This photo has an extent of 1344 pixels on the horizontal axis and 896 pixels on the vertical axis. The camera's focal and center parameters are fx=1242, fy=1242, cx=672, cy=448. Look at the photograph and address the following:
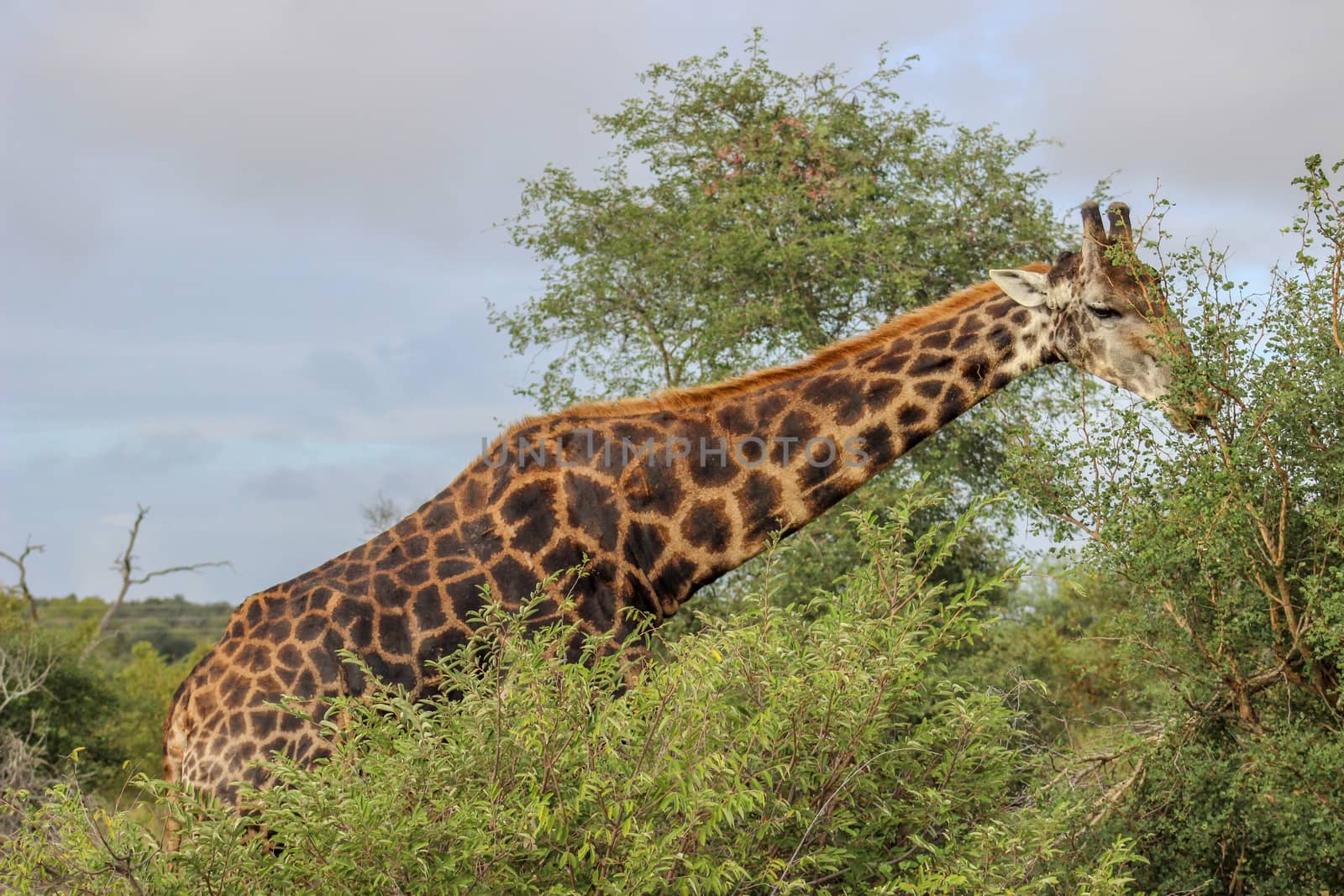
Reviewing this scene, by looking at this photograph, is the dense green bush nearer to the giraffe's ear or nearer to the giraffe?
the giraffe

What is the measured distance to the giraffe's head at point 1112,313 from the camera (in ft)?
24.0

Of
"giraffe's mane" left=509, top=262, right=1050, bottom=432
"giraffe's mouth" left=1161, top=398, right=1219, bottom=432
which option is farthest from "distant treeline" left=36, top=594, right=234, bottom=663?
"giraffe's mouth" left=1161, top=398, right=1219, bottom=432

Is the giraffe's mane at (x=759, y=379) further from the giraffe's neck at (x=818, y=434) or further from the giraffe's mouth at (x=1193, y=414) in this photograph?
the giraffe's mouth at (x=1193, y=414)

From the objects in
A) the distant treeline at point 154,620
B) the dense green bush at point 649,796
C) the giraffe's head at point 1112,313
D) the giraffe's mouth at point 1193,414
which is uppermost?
the distant treeline at point 154,620

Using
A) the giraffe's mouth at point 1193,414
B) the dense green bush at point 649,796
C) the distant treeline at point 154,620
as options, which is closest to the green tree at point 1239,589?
the giraffe's mouth at point 1193,414

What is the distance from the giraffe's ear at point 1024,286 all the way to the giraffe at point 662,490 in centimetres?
1

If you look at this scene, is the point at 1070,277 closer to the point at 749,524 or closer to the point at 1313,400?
the point at 1313,400

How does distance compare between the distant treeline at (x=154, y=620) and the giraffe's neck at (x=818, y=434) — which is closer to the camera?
the giraffe's neck at (x=818, y=434)

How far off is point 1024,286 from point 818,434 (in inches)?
61.6

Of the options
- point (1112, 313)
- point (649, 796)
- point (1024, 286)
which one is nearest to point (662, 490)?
point (1024, 286)

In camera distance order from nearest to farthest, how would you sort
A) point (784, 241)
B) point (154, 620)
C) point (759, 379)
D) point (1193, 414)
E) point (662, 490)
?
point (1193, 414) < point (662, 490) < point (759, 379) < point (784, 241) < point (154, 620)

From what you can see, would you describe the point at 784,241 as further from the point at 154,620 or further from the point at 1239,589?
the point at 154,620

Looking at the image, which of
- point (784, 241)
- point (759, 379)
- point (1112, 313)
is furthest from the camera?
point (784, 241)

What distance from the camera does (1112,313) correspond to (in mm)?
7441
